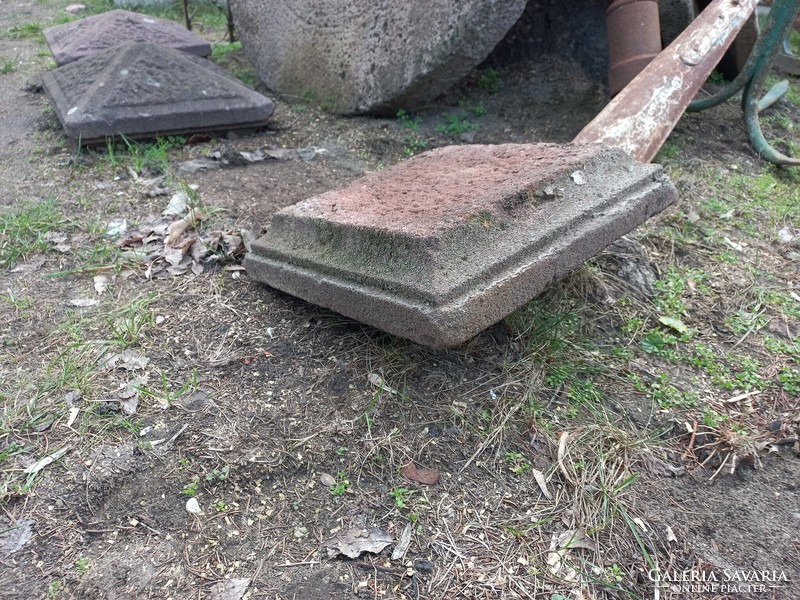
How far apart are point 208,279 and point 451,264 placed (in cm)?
109

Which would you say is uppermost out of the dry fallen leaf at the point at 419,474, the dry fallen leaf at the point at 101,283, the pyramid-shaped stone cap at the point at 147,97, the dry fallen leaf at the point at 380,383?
the pyramid-shaped stone cap at the point at 147,97

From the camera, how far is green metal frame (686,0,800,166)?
3.09 meters

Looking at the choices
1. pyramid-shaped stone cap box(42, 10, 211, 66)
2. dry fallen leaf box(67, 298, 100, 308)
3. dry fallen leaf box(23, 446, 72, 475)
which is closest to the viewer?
dry fallen leaf box(23, 446, 72, 475)

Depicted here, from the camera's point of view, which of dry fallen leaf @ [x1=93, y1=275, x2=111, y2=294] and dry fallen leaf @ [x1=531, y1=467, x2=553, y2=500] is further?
dry fallen leaf @ [x1=93, y1=275, x2=111, y2=294]

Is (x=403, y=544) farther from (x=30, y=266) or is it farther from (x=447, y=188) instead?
(x=30, y=266)

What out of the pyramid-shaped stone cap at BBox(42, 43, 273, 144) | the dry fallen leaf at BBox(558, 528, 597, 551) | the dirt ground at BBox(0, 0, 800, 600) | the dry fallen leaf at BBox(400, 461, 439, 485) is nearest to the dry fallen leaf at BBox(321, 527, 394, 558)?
the dirt ground at BBox(0, 0, 800, 600)

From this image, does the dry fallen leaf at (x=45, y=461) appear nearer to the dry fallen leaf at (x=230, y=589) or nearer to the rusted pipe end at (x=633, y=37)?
the dry fallen leaf at (x=230, y=589)

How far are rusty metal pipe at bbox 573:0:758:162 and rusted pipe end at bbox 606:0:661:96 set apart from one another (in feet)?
0.94

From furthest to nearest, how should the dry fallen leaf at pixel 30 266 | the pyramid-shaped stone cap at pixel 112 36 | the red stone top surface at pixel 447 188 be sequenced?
the pyramid-shaped stone cap at pixel 112 36, the dry fallen leaf at pixel 30 266, the red stone top surface at pixel 447 188

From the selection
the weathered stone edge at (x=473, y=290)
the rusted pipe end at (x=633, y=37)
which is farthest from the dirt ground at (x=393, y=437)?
the rusted pipe end at (x=633, y=37)

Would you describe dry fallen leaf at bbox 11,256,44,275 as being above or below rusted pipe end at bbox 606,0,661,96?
below

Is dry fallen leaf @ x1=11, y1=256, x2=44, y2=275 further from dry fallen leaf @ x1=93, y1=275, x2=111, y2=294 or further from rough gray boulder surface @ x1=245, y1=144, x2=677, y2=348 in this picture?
rough gray boulder surface @ x1=245, y1=144, x2=677, y2=348

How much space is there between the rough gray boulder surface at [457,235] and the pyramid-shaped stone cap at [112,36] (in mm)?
2919

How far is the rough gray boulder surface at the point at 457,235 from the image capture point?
1.57 meters
